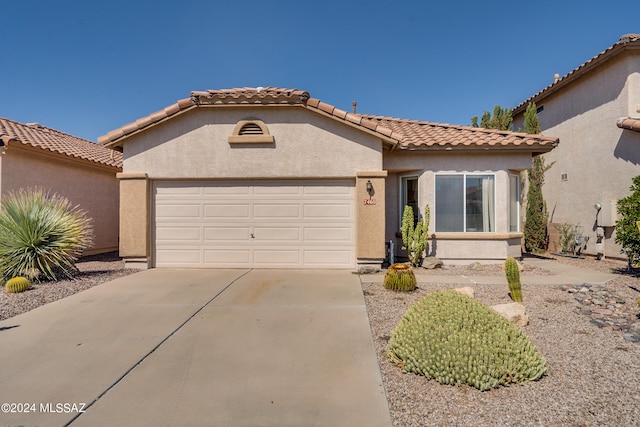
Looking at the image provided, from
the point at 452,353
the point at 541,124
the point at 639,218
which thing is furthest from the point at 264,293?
the point at 541,124

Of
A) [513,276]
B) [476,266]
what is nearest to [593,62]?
[476,266]

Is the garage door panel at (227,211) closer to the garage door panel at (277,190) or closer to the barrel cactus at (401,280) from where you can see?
the garage door panel at (277,190)

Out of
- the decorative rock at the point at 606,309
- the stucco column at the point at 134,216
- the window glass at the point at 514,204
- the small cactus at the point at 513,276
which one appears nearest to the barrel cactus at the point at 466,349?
the decorative rock at the point at 606,309

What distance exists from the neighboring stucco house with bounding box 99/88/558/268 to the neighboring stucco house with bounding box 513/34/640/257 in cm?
349

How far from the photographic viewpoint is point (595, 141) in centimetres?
1193

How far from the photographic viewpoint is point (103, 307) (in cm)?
598

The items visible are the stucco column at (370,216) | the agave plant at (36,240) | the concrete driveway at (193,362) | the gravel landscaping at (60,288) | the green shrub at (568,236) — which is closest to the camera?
the concrete driveway at (193,362)

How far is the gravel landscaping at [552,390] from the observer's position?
285cm

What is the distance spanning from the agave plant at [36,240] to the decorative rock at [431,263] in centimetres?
969

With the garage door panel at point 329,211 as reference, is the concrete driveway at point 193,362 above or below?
below

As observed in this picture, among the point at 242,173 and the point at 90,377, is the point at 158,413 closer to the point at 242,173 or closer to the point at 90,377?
the point at 90,377

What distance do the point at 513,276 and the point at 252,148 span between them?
23.9 ft

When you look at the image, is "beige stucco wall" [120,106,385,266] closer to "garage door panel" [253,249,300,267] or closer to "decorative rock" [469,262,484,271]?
"garage door panel" [253,249,300,267]

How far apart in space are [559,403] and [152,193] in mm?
10228
